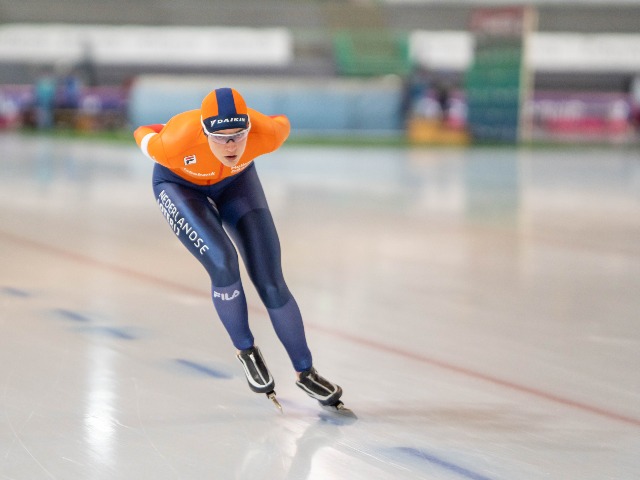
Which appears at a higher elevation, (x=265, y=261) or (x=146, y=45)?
(x=146, y=45)

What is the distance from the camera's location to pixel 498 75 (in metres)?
18.0

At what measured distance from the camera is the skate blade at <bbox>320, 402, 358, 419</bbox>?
319cm

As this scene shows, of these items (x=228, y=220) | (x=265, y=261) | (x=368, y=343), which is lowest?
(x=368, y=343)

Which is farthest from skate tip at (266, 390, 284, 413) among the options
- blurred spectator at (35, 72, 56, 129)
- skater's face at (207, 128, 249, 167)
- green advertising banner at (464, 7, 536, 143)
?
blurred spectator at (35, 72, 56, 129)

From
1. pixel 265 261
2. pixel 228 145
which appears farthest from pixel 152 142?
pixel 265 261

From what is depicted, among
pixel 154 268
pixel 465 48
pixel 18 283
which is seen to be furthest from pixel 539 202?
pixel 465 48

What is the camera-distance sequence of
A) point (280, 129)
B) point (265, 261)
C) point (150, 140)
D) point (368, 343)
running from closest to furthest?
point (265, 261) < point (150, 140) < point (280, 129) < point (368, 343)

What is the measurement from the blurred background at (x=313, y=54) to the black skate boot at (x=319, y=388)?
56.4 feet

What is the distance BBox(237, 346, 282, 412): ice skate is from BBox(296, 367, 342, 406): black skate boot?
0.37 feet

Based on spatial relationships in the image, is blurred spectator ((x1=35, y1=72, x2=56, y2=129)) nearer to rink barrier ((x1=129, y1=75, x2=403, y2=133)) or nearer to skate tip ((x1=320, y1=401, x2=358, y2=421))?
rink barrier ((x1=129, y1=75, x2=403, y2=133))

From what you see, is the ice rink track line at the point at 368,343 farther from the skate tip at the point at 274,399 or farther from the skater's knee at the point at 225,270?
the skater's knee at the point at 225,270

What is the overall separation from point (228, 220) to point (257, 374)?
56cm

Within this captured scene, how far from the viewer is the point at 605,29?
23828 millimetres

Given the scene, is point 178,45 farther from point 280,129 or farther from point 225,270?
point 225,270
